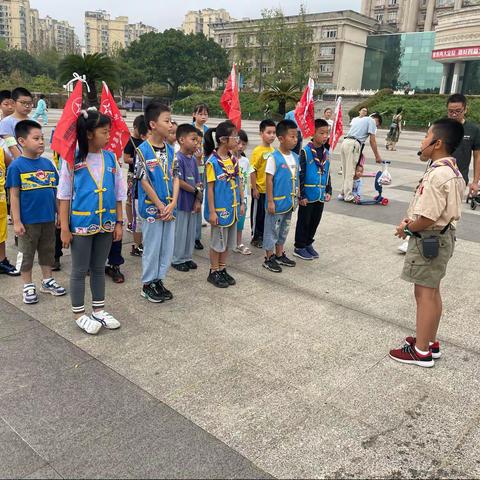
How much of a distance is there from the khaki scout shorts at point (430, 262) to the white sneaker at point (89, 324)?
237 centimetres

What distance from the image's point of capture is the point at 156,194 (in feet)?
12.8

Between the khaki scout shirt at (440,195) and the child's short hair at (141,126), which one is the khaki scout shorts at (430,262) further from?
the child's short hair at (141,126)

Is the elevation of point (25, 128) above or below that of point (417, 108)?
below

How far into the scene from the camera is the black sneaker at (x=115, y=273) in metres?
4.58

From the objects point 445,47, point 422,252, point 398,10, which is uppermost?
point 398,10

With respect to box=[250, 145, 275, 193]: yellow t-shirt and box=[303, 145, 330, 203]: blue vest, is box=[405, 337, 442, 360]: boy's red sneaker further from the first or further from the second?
box=[250, 145, 275, 193]: yellow t-shirt

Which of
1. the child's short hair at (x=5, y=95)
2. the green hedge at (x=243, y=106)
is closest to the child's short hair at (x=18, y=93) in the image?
the child's short hair at (x=5, y=95)

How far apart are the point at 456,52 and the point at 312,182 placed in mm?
48033

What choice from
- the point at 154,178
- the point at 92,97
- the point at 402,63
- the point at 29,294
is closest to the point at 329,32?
the point at 402,63

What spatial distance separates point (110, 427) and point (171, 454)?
16.2 inches

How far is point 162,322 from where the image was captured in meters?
3.77

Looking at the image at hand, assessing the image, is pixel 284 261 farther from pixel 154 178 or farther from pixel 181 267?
pixel 154 178

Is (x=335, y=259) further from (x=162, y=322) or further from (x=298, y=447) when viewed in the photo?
(x=298, y=447)

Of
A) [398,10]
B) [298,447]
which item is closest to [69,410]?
[298,447]
